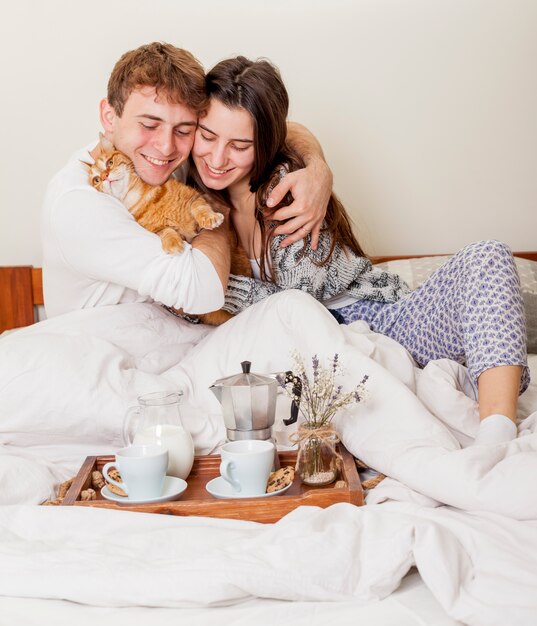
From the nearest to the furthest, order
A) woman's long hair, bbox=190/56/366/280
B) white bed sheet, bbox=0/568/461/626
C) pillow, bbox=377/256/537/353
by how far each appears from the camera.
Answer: white bed sheet, bbox=0/568/461/626 → woman's long hair, bbox=190/56/366/280 → pillow, bbox=377/256/537/353

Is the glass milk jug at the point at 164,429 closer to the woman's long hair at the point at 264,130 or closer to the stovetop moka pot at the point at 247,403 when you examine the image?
the stovetop moka pot at the point at 247,403

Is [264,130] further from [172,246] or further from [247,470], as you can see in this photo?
[247,470]

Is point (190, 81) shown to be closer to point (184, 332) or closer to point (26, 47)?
point (184, 332)

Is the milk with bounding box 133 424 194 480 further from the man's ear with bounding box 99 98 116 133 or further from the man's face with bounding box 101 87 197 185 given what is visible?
the man's ear with bounding box 99 98 116 133

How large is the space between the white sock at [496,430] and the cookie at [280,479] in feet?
1.14

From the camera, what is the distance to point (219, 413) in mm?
1586

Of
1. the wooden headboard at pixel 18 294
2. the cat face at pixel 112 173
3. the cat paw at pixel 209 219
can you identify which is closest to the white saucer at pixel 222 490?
the cat paw at pixel 209 219

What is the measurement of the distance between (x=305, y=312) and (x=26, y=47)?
157 cm

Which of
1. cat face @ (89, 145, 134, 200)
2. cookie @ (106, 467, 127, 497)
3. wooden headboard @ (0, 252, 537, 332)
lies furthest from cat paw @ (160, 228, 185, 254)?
wooden headboard @ (0, 252, 537, 332)

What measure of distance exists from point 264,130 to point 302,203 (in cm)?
20

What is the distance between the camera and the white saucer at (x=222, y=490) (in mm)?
1265

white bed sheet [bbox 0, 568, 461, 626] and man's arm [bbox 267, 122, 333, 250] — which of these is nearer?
white bed sheet [bbox 0, 568, 461, 626]

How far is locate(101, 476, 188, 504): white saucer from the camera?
1.26 m

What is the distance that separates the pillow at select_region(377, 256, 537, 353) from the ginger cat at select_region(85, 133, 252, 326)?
86cm
